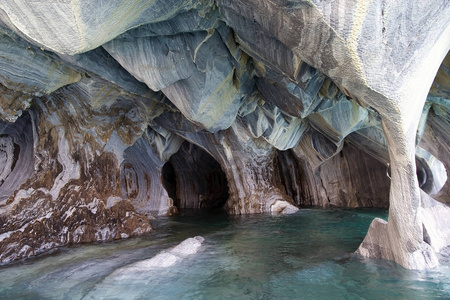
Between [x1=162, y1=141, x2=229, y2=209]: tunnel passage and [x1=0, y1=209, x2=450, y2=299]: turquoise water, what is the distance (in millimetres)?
7760

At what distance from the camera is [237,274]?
4.45 m

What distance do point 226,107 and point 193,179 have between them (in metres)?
8.20

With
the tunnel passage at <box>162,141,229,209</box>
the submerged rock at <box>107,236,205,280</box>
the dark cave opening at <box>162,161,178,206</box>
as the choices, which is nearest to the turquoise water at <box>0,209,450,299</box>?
the submerged rock at <box>107,236,205,280</box>

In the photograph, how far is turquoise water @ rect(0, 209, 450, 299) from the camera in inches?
148

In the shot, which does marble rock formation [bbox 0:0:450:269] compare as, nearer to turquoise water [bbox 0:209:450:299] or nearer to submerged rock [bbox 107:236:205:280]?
turquoise water [bbox 0:209:450:299]

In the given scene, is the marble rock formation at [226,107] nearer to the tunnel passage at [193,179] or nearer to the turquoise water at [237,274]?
the turquoise water at [237,274]

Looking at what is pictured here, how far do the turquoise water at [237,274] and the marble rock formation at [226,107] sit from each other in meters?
0.51

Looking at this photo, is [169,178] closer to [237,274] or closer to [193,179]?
[193,179]

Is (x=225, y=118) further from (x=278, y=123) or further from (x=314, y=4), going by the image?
(x=314, y=4)

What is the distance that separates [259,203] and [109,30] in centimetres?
814

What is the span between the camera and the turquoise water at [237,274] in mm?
3768

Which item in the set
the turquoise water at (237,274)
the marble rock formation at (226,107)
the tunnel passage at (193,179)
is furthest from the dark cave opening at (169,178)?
the turquoise water at (237,274)

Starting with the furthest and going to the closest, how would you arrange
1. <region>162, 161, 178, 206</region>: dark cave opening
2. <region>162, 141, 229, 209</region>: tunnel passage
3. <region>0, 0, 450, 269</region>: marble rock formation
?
<region>162, 161, 178, 206</region>: dark cave opening < <region>162, 141, 229, 209</region>: tunnel passage < <region>0, 0, 450, 269</region>: marble rock formation

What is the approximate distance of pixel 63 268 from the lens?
4902 mm
